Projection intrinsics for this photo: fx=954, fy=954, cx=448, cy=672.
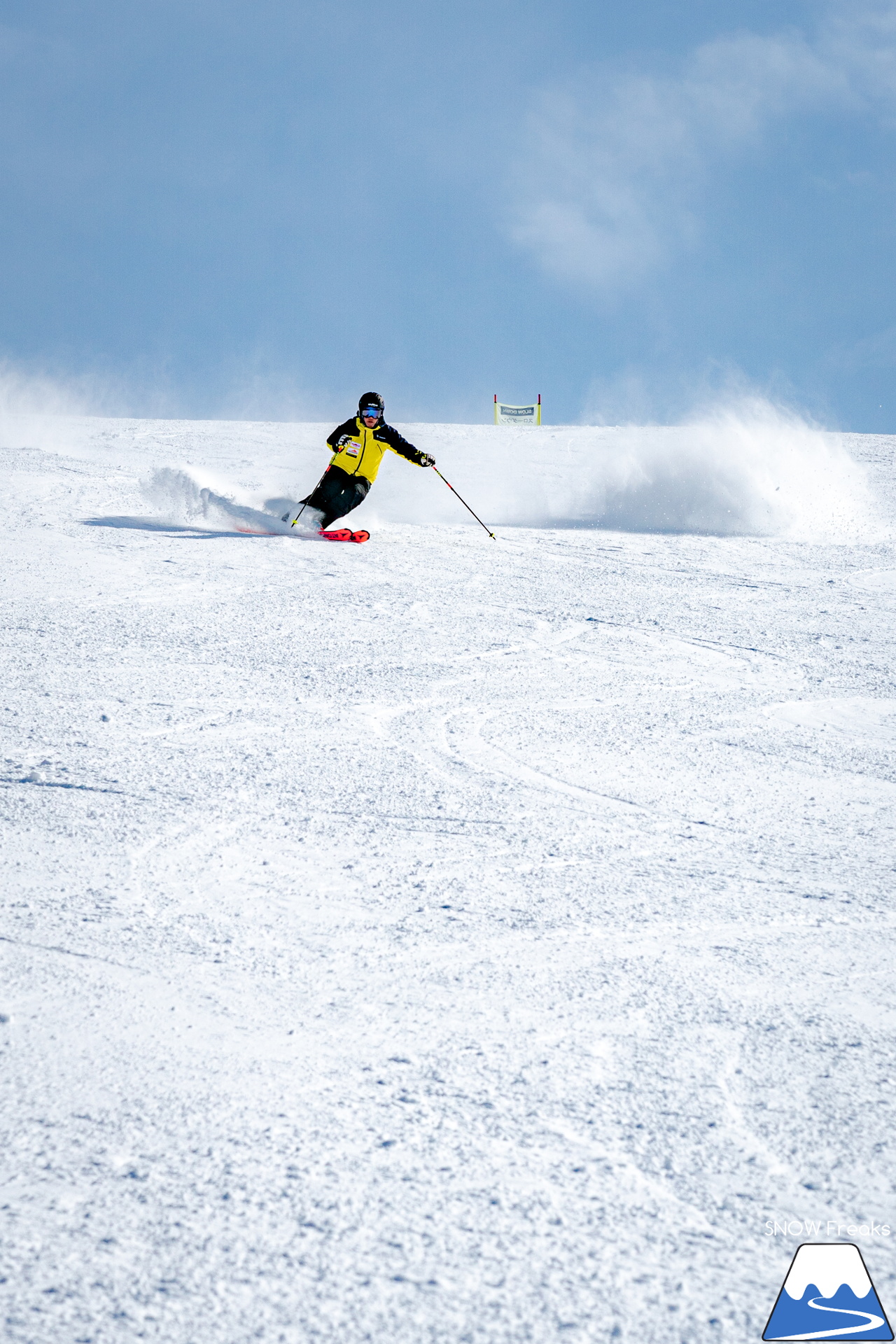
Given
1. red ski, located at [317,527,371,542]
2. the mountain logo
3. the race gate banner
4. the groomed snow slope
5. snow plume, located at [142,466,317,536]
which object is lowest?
the mountain logo

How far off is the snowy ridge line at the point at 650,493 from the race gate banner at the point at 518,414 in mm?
10366

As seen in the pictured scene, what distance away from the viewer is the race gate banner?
26109mm

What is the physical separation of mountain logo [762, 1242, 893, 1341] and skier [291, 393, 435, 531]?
8.56 m

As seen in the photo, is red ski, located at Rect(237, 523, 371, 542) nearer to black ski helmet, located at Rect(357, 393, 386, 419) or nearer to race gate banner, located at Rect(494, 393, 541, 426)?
black ski helmet, located at Rect(357, 393, 386, 419)

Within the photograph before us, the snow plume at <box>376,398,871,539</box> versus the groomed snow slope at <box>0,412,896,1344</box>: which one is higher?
the snow plume at <box>376,398,871,539</box>

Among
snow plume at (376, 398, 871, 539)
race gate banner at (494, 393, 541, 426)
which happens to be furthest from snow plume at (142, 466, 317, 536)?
race gate banner at (494, 393, 541, 426)

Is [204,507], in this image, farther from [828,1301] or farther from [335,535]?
[828,1301]

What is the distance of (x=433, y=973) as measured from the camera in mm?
2549

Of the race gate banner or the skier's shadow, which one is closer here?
the skier's shadow

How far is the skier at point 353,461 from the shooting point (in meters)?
9.71

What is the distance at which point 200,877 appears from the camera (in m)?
3.03

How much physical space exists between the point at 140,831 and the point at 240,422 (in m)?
21.6

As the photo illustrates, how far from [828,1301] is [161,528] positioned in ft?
29.8

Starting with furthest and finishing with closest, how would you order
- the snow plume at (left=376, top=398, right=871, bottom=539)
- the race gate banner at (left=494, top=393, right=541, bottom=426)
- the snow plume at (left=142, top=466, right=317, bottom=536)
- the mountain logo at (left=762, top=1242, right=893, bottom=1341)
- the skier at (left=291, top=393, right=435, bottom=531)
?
1. the race gate banner at (left=494, top=393, right=541, bottom=426)
2. the snow plume at (left=376, top=398, right=871, bottom=539)
3. the snow plume at (left=142, top=466, right=317, bottom=536)
4. the skier at (left=291, top=393, right=435, bottom=531)
5. the mountain logo at (left=762, top=1242, right=893, bottom=1341)
